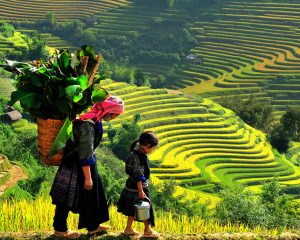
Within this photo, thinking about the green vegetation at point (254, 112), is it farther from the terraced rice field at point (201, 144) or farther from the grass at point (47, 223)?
the grass at point (47, 223)

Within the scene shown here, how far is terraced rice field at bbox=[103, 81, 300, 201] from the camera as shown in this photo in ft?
122

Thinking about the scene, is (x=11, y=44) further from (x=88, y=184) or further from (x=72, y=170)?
(x=88, y=184)

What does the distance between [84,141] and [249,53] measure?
61536 mm

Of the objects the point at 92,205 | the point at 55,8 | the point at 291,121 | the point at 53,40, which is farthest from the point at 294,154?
the point at 55,8

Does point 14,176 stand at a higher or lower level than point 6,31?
higher

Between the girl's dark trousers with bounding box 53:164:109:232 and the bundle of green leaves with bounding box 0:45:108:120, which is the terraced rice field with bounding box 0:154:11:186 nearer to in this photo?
the girl's dark trousers with bounding box 53:164:109:232

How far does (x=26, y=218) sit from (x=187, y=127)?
38.8 metres

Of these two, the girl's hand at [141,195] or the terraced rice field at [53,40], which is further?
the terraced rice field at [53,40]

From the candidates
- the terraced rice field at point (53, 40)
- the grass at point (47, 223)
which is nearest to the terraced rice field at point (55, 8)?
the terraced rice field at point (53, 40)

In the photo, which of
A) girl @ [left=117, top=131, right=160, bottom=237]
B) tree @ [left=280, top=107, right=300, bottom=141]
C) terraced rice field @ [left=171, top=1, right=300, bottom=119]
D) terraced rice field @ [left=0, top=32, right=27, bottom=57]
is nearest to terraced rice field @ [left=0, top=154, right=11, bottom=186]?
girl @ [left=117, top=131, right=160, bottom=237]

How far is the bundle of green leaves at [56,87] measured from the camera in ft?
18.8

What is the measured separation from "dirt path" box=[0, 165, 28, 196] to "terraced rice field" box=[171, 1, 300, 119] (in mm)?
36074

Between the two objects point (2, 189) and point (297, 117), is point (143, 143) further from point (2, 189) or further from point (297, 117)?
point (297, 117)

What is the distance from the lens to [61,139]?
565 centimetres
